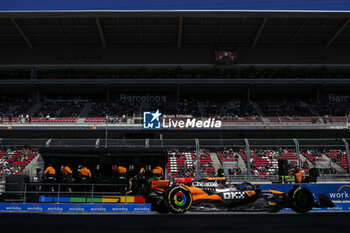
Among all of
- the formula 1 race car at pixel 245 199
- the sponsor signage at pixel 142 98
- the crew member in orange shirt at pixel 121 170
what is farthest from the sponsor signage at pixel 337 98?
the crew member in orange shirt at pixel 121 170

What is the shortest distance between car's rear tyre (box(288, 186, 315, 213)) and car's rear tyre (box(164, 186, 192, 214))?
3.05m

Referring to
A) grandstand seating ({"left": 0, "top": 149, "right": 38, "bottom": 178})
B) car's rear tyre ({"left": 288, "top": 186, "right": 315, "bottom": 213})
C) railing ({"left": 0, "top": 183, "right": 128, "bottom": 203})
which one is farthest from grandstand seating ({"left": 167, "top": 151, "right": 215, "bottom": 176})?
grandstand seating ({"left": 0, "top": 149, "right": 38, "bottom": 178})

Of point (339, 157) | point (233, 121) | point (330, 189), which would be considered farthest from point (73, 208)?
point (233, 121)

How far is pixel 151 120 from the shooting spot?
26.5 meters

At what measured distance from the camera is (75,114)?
29.2 metres

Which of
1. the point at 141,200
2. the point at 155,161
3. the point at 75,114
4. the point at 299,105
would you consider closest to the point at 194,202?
the point at 141,200

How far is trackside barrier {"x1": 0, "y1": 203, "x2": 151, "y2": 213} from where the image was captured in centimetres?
964

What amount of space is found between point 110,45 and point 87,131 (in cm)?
1108

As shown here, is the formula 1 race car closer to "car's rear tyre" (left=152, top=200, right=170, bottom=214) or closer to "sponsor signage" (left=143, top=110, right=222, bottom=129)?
"car's rear tyre" (left=152, top=200, right=170, bottom=214)

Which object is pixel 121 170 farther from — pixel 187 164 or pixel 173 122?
pixel 173 122

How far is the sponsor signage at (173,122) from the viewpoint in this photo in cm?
2623

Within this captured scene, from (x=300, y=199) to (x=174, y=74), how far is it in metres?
25.5

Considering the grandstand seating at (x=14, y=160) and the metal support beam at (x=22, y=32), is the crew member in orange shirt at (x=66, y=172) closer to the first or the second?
the grandstand seating at (x=14, y=160)

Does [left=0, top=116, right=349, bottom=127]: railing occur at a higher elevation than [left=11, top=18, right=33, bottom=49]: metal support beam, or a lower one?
lower
